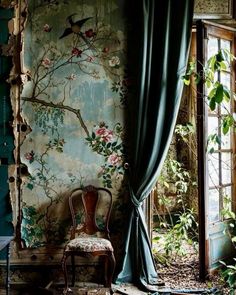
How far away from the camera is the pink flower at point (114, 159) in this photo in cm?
370

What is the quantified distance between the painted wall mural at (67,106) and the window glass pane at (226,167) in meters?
1.00

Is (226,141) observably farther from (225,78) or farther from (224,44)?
(224,44)

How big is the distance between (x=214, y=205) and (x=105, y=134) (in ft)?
3.97

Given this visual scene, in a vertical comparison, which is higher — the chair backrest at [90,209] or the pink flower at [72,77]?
the pink flower at [72,77]

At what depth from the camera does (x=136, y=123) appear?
361 cm

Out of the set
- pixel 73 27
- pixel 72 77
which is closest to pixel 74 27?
pixel 73 27

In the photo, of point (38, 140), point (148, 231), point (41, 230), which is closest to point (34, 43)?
point (38, 140)

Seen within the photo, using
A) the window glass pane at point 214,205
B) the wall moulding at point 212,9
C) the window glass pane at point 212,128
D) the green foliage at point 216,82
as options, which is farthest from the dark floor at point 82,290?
the wall moulding at point 212,9

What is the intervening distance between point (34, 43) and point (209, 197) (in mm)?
2119

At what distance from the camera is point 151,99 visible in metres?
3.63

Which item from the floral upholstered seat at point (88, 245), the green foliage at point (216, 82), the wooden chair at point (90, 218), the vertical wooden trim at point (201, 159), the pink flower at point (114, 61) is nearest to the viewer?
the green foliage at point (216, 82)

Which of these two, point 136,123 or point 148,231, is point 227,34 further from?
point 148,231

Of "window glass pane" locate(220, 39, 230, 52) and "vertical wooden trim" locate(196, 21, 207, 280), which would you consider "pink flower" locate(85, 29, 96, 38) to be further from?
"window glass pane" locate(220, 39, 230, 52)

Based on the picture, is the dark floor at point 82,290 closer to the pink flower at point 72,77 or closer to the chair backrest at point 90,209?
the chair backrest at point 90,209
